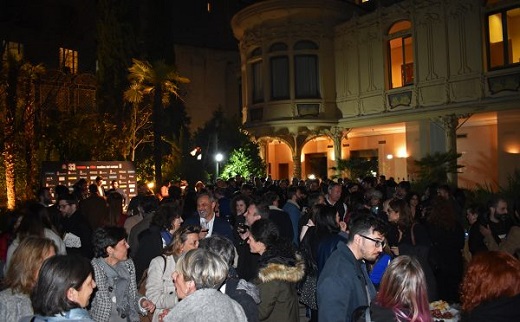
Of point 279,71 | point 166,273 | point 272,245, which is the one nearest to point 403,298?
point 272,245

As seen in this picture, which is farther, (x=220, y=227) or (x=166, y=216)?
(x=220, y=227)

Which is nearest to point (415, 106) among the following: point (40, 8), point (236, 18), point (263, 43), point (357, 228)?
point (263, 43)

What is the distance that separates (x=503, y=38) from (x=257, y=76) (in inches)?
436

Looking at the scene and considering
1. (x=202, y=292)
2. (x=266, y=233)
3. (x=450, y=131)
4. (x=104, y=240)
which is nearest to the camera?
(x=202, y=292)

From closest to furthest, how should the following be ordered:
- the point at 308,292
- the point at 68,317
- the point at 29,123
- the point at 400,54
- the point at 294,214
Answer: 1. the point at 68,317
2. the point at 308,292
3. the point at 294,214
4. the point at 29,123
5. the point at 400,54

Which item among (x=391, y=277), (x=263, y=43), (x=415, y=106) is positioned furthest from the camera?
(x=263, y=43)

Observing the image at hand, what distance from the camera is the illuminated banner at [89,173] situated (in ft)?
55.2

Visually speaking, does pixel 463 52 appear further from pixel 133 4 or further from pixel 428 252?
pixel 133 4

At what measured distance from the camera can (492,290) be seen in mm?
3084

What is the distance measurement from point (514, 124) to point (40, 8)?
25076 mm

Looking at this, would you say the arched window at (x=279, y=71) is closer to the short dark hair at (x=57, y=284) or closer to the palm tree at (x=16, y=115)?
the palm tree at (x=16, y=115)

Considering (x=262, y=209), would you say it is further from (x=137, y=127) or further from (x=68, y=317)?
(x=137, y=127)

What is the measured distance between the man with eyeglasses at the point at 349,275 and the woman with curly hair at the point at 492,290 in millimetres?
842

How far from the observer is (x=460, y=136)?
21188mm
